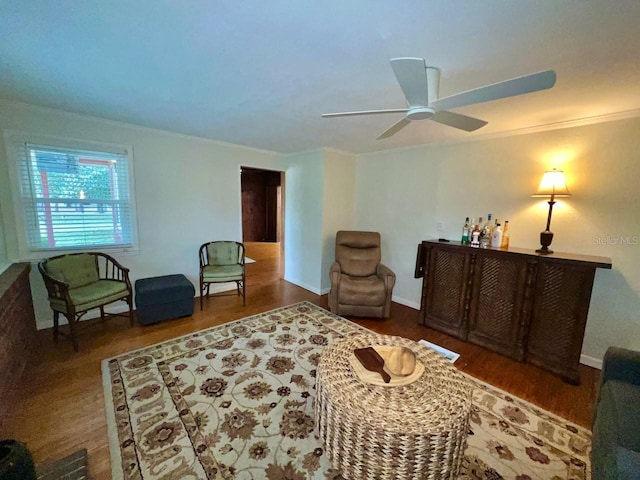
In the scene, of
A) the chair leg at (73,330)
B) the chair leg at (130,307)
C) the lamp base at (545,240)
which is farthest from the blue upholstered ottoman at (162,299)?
the lamp base at (545,240)

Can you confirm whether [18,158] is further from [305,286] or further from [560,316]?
[560,316]

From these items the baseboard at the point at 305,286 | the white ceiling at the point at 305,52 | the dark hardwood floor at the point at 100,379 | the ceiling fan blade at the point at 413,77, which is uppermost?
the white ceiling at the point at 305,52

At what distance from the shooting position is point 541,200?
8.68 feet

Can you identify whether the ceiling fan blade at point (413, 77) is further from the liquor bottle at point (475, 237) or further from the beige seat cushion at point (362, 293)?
the beige seat cushion at point (362, 293)

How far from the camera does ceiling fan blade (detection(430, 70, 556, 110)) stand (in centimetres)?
112

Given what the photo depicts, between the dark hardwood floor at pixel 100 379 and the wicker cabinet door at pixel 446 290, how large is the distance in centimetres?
14

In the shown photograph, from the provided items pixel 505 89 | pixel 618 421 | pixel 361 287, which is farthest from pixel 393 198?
pixel 618 421

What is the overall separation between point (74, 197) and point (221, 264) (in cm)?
173

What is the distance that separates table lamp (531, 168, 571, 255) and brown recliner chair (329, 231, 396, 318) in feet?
4.84

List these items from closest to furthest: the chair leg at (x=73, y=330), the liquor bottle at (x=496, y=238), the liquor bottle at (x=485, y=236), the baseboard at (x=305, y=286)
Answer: the chair leg at (x=73, y=330) < the liquor bottle at (x=496, y=238) < the liquor bottle at (x=485, y=236) < the baseboard at (x=305, y=286)

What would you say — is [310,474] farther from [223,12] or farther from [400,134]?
[400,134]

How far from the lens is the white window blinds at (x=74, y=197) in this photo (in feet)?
8.45

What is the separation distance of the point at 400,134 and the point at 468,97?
5.61 feet

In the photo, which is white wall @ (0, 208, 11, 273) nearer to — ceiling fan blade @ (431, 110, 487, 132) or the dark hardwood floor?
the dark hardwood floor
